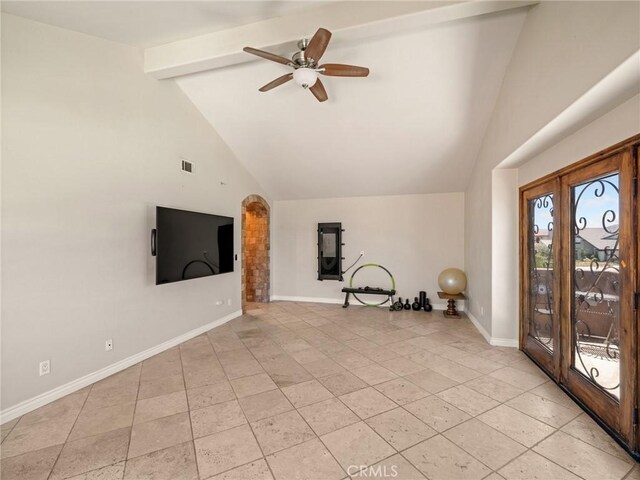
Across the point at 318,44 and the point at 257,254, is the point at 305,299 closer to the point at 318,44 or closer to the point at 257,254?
the point at 257,254

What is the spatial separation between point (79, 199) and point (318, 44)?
269cm

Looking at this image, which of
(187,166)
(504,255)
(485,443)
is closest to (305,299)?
(187,166)

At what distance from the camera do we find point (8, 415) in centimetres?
223

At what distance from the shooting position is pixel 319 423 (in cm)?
212

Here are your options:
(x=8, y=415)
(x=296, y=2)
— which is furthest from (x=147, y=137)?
(x=8, y=415)

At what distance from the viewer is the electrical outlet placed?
8.04 feet

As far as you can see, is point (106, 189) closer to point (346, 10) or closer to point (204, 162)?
point (204, 162)

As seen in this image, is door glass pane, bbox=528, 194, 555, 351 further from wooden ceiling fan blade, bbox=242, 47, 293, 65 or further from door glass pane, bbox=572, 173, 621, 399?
wooden ceiling fan blade, bbox=242, 47, 293, 65

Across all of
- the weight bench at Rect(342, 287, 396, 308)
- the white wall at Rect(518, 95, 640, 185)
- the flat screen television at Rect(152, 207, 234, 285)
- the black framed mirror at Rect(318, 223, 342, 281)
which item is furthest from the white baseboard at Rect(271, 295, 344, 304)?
the white wall at Rect(518, 95, 640, 185)

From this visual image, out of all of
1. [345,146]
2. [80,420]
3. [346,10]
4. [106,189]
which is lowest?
[80,420]

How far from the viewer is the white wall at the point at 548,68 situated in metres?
1.50

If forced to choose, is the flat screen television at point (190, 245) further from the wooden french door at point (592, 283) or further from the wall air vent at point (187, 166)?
the wooden french door at point (592, 283)

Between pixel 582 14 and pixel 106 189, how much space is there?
4.24 m

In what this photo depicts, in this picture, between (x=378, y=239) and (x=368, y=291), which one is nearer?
(x=368, y=291)
